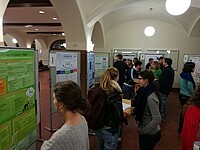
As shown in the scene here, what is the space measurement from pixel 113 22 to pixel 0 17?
A: 6.46 m

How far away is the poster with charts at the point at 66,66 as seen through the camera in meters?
3.18

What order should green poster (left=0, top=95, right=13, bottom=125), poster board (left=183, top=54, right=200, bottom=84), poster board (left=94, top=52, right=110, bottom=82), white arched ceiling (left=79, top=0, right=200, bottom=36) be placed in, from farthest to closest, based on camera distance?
poster board (left=183, top=54, right=200, bottom=84)
poster board (left=94, top=52, right=110, bottom=82)
white arched ceiling (left=79, top=0, right=200, bottom=36)
green poster (left=0, top=95, right=13, bottom=125)

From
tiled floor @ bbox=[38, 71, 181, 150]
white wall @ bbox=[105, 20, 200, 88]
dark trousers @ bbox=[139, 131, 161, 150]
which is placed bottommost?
tiled floor @ bbox=[38, 71, 181, 150]

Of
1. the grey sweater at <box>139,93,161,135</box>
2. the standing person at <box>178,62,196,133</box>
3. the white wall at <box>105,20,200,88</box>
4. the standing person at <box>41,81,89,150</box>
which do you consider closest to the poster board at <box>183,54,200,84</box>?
the white wall at <box>105,20,200,88</box>

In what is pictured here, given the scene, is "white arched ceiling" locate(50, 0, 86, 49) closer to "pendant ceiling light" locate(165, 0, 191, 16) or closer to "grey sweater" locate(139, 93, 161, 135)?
"pendant ceiling light" locate(165, 0, 191, 16)

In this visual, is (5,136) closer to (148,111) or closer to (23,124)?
(23,124)

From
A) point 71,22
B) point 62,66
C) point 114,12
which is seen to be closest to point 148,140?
point 62,66

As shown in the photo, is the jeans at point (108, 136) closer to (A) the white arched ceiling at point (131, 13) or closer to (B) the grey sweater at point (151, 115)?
(B) the grey sweater at point (151, 115)

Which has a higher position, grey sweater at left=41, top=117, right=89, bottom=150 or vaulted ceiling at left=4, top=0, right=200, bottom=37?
vaulted ceiling at left=4, top=0, right=200, bottom=37

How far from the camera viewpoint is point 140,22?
339 inches

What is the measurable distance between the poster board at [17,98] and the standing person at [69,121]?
0.63 metres

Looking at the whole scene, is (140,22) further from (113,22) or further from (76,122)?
(76,122)

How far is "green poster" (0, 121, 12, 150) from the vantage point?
1576 millimetres

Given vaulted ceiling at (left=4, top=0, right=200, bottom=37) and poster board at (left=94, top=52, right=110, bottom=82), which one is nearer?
vaulted ceiling at (left=4, top=0, right=200, bottom=37)
